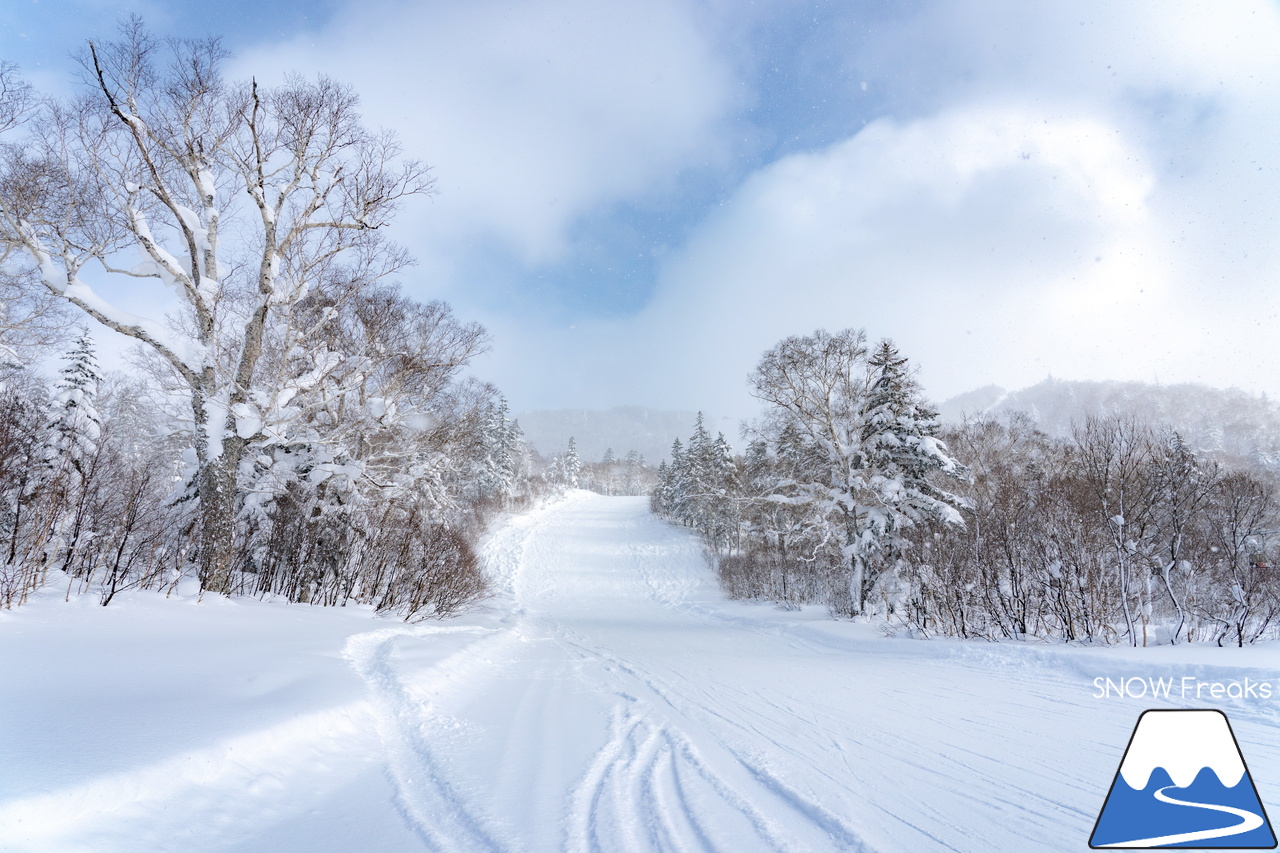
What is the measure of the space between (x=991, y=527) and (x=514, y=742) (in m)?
11.0

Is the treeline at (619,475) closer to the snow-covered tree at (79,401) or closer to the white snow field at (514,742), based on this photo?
the snow-covered tree at (79,401)

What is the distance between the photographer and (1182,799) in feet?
8.70

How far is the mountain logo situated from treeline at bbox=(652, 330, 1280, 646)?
263 inches

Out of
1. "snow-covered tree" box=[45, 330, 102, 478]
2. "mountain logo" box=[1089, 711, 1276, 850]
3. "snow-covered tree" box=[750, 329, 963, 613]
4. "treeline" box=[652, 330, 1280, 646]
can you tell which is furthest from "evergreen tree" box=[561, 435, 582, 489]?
"mountain logo" box=[1089, 711, 1276, 850]

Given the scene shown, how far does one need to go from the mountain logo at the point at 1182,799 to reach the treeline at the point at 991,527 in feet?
21.9

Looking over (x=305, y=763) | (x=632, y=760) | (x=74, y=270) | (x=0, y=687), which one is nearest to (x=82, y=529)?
(x=74, y=270)

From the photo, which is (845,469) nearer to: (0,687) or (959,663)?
(959,663)

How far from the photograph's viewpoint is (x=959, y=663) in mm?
7461

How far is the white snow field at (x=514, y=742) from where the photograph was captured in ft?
7.75

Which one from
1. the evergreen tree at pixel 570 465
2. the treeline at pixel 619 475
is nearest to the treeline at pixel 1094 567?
the evergreen tree at pixel 570 465

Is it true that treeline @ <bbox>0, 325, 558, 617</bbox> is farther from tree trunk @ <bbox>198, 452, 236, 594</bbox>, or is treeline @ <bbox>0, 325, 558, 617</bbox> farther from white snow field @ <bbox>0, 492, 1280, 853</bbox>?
white snow field @ <bbox>0, 492, 1280, 853</bbox>

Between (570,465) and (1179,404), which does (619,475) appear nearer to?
(570,465)

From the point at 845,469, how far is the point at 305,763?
50.1ft

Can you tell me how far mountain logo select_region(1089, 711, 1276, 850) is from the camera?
249 centimetres
